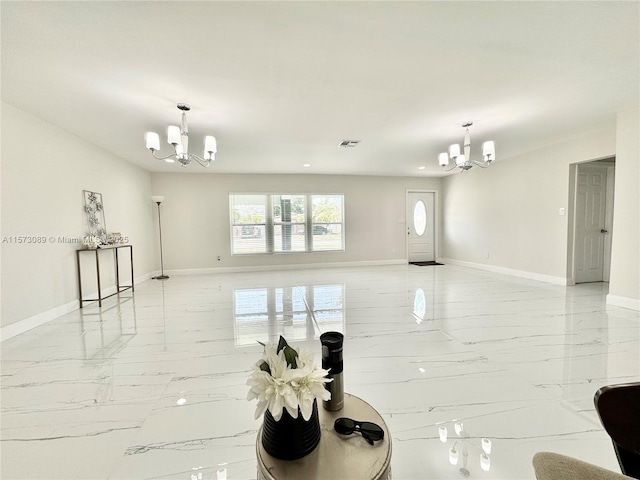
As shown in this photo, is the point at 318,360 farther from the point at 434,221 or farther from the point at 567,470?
the point at 434,221

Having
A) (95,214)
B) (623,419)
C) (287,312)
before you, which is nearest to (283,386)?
(623,419)

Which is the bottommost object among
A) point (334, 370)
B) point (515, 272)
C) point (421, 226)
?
point (515, 272)

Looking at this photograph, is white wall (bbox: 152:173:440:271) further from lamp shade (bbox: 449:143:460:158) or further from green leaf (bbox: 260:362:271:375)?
green leaf (bbox: 260:362:271:375)

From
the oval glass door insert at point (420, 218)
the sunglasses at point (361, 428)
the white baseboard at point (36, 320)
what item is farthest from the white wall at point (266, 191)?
the sunglasses at point (361, 428)

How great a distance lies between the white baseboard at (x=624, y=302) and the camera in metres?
3.38

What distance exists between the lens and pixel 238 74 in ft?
7.89

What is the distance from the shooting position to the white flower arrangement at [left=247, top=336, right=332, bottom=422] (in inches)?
27.2

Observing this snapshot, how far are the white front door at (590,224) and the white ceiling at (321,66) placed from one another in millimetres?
1308

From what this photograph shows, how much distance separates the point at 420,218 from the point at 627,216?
459 centimetres

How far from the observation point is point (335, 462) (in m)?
0.74

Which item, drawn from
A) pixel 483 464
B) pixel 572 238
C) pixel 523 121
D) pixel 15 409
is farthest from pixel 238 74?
pixel 572 238

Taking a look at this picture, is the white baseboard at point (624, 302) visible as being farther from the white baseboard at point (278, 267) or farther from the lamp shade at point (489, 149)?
the white baseboard at point (278, 267)

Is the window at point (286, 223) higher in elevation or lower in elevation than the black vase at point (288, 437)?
higher

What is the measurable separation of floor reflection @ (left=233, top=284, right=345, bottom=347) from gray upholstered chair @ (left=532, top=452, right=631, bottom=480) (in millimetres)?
2216
